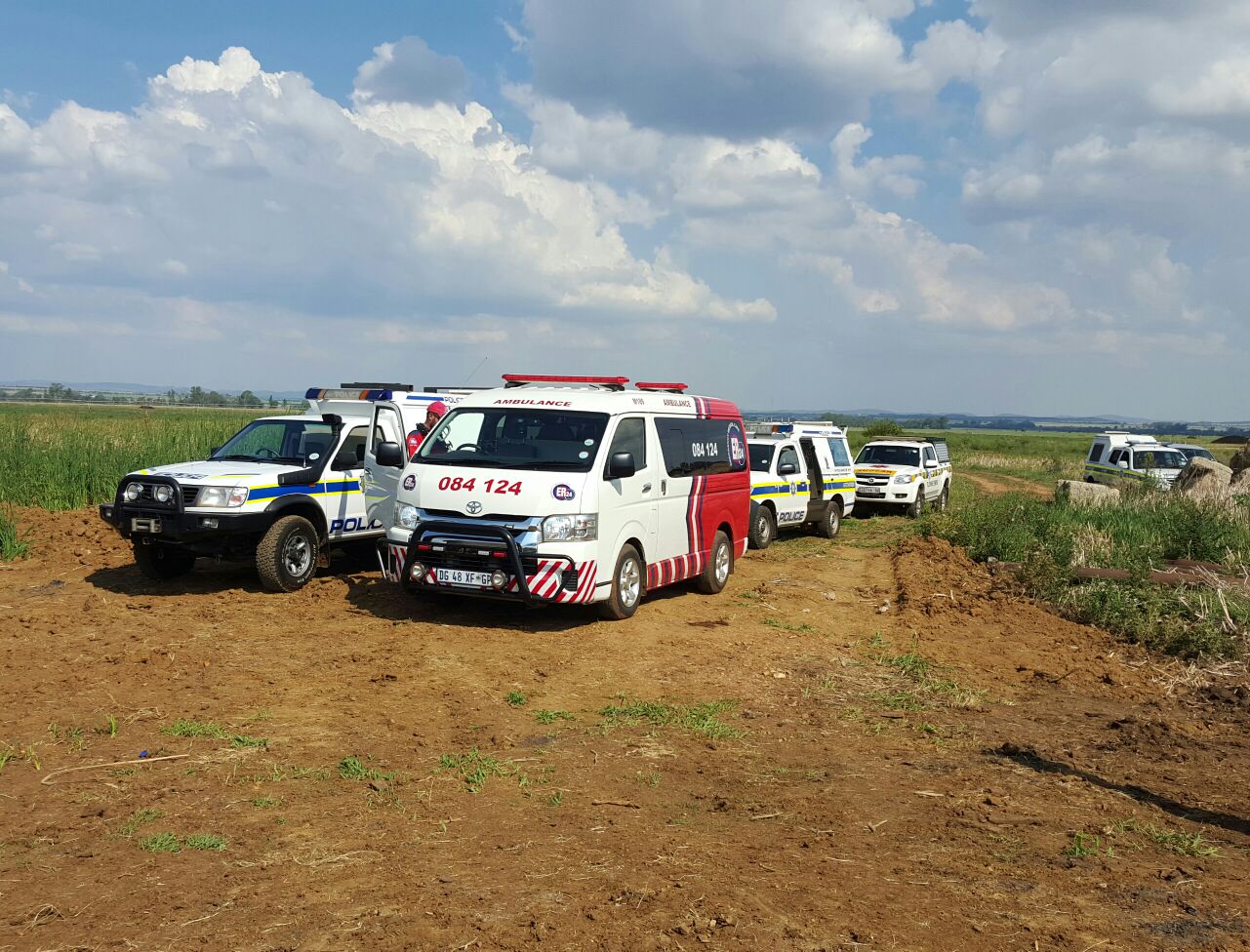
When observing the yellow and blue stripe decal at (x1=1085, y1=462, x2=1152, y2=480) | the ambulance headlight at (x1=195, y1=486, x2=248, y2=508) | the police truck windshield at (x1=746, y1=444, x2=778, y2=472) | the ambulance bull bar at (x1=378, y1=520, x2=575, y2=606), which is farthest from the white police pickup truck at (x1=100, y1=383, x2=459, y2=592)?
the yellow and blue stripe decal at (x1=1085, y1=462, x2=1152, y2=480)

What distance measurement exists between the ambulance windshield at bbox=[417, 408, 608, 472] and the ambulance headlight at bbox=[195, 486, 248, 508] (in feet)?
7.32

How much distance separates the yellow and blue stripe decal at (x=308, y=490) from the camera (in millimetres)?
11773

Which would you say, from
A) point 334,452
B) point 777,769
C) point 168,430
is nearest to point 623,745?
Result: point 777,769

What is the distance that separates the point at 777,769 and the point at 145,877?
12.1 ft

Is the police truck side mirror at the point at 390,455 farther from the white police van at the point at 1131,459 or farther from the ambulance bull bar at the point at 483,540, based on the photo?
the white police van at the point at 1131,459

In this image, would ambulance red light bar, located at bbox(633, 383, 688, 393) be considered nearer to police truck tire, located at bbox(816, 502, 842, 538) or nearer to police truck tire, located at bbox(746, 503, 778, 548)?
police truck tire, located at bbox(746, 503, 778, 548)

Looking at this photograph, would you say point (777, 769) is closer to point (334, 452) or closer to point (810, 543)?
point (334, 452)

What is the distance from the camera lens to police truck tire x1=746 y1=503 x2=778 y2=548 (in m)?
17.1

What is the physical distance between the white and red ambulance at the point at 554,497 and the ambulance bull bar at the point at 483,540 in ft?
0.04

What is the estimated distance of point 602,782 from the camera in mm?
6387

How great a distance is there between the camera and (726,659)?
9727 millimetres

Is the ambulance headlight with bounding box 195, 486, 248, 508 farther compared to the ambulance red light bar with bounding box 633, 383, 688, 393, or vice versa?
the ambulance red light bar with bounding box 633, 383, 688, 393

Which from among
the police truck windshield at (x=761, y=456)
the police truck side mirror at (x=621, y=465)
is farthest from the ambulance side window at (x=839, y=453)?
the police truck side mirror at (x=621, y=465)

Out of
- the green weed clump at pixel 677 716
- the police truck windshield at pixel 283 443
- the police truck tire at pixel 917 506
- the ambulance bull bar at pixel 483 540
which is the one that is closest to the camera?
A: the green weed clump at pixel 677 716
